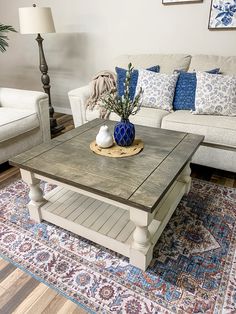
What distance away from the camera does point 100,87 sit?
265 centimetres

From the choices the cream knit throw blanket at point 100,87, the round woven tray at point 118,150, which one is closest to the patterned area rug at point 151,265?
the round woven tray at point 118,150

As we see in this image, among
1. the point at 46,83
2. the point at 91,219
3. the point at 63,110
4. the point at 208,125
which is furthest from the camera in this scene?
the point at 63,110

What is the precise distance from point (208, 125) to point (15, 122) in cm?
168

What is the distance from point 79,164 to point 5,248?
2.25 ft

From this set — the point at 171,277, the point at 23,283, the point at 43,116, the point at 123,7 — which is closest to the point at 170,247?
the point at 171,277

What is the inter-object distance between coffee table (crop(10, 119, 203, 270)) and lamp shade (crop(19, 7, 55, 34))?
4.83 feet

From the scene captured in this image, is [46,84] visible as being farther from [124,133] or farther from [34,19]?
[124,133]

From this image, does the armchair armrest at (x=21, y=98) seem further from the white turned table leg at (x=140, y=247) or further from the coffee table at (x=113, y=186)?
the white turned table leg at (x=140, y=247)

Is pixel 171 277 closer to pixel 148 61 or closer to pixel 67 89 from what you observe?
pixel 148 61

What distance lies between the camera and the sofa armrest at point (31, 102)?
2.52 metres

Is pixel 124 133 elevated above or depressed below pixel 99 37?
below

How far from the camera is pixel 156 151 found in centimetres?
158

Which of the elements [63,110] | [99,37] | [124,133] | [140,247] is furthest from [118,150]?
[63,110]

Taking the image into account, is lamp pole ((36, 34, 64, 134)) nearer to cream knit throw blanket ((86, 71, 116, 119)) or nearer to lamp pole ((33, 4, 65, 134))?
lamp pole ((33, 4, 65, 134))
